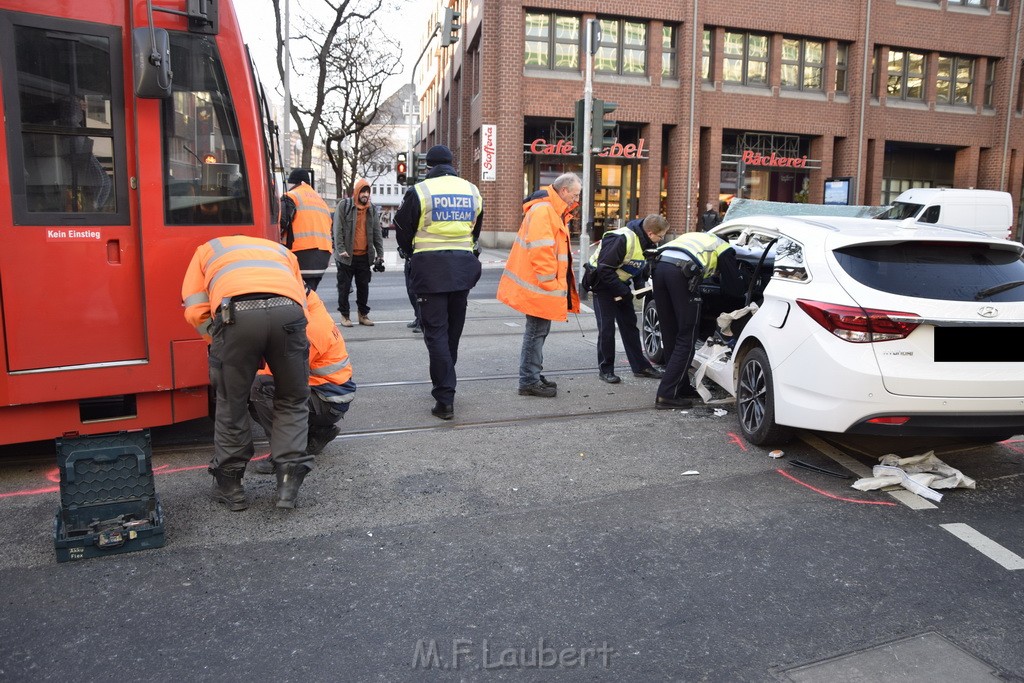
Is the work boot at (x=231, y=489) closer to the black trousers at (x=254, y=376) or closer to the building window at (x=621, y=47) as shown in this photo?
the black trousers at (x=254, y=376)

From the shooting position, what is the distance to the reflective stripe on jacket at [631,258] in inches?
284

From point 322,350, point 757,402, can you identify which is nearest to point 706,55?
point 757,402

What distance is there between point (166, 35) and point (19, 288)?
1602 millimetres

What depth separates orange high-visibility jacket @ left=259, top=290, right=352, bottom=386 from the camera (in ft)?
15.6

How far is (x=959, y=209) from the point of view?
19328 mm

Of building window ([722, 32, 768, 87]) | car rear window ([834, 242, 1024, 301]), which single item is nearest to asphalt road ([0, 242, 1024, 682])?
car rear window ([834, 242, 1024, 301])

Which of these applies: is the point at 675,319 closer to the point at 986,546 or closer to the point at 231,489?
the point at 986,546

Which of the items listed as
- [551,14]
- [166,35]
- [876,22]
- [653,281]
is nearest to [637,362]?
[653,281]

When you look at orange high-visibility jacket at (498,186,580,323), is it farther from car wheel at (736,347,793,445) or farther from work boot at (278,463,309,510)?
work boot at (278,463,309,510)

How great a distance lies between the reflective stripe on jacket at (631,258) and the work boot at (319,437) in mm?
3159

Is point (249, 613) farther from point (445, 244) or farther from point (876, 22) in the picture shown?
point (876, 22)

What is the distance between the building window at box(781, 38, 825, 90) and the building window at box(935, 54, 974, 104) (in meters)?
5.53

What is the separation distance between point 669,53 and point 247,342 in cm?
2844

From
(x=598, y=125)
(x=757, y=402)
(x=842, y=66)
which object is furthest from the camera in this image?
(x=842, y=66)
